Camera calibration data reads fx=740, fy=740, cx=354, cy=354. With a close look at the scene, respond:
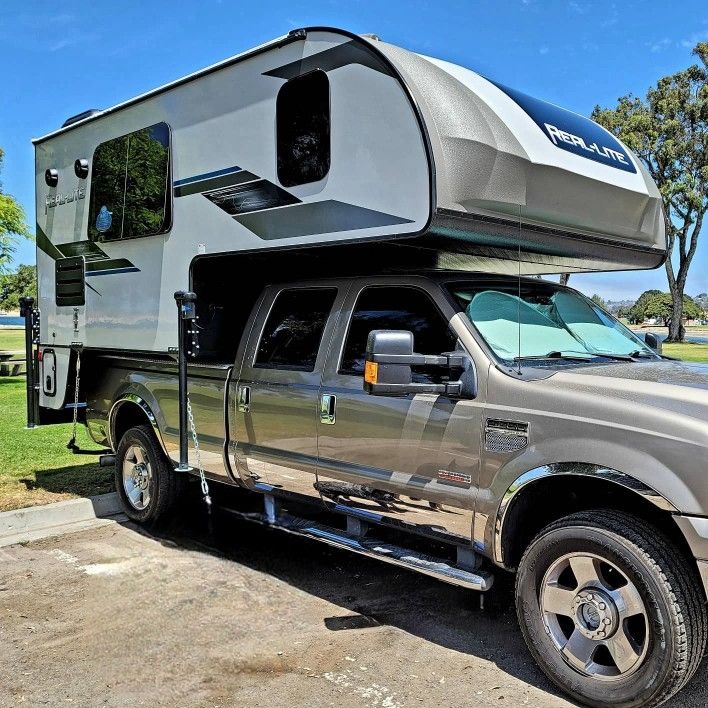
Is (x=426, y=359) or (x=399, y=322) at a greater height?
(x=399, y=322)

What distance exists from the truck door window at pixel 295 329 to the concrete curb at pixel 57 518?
2.29 meters

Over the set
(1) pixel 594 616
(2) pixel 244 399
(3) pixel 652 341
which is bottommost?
(1) pixel 594 616

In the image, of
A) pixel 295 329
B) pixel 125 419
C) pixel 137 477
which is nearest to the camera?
pixel 295 329

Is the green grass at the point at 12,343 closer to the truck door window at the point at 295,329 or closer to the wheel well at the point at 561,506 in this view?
the truck door window at the point at 295,329

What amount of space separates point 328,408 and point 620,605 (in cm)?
198

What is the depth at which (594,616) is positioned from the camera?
3.33m

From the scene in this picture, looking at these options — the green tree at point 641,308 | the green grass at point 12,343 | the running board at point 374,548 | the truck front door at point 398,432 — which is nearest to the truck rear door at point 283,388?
the truck front door at point 398,432

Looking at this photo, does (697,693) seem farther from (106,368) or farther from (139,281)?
(106,368)

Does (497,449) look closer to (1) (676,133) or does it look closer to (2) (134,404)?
(2) (134,404)

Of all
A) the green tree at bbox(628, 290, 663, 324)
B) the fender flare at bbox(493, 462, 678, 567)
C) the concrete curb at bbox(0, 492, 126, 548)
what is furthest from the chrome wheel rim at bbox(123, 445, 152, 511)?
the green tree at bbox(628, 290, 663, 324)

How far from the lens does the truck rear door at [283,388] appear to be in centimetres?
468

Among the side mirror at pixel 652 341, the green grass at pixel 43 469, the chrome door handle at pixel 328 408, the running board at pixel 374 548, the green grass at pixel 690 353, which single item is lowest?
the green grass at pixel 43 469

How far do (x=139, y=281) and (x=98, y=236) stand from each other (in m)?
0.80

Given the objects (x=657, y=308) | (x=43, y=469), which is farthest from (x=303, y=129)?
(x=657, y=308)
